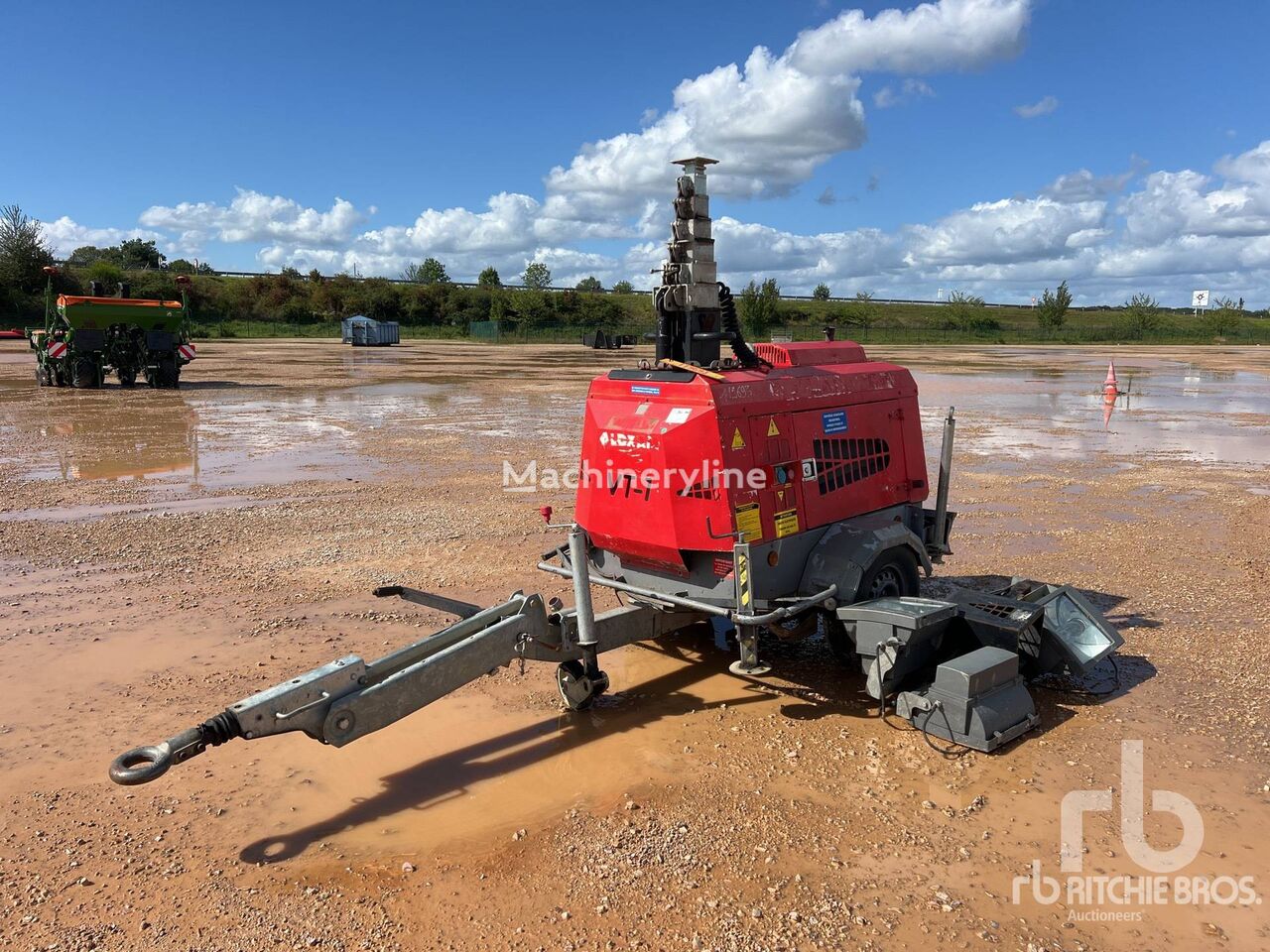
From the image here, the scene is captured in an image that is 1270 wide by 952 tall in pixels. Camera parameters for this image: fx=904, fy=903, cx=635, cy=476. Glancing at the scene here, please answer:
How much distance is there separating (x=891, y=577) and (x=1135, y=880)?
9.02 ft

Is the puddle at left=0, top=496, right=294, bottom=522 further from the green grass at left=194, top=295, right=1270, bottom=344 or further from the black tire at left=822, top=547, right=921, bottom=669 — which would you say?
the green grass at left=194, top=295, right=1270, bottom=344

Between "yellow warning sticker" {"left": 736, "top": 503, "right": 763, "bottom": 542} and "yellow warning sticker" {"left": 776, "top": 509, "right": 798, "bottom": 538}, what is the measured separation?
0.19 metres

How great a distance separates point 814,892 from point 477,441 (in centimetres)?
1459

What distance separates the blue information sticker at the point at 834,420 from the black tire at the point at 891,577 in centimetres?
97

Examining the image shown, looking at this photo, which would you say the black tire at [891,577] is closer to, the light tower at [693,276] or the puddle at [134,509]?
the light tower at [693,276]

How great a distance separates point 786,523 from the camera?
627 centimetres

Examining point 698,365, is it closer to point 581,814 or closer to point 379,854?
point 581,814

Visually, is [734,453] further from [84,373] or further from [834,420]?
[84,373]

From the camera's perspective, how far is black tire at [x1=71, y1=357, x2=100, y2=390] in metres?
27.9

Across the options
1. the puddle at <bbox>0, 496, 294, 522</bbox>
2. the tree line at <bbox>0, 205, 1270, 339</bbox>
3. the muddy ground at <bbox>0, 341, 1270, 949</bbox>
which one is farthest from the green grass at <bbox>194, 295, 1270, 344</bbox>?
the muddy ground at <bbox>0, 341, 1270, 949</bbox>

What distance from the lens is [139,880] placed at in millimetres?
4324

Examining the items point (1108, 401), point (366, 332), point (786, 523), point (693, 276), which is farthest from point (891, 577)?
point (366, 332)

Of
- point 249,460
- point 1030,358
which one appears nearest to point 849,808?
point 249,460

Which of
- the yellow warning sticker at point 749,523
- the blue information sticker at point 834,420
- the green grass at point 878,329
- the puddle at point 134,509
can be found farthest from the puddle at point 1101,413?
the green grass at point 878,329
